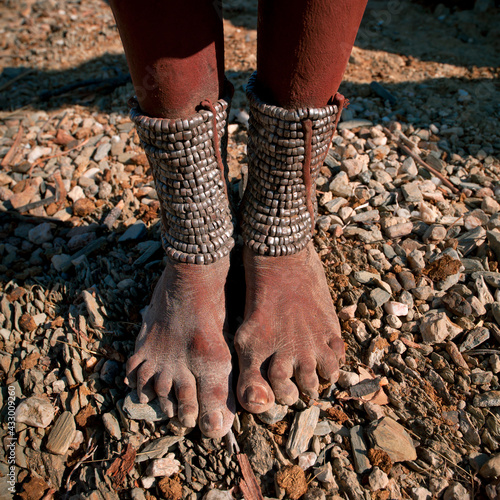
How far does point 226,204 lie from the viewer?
151cm

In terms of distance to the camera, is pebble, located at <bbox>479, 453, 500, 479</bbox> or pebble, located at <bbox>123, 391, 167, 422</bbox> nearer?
pebble, located at <bbox>479, 453, 500, 479</bbox>

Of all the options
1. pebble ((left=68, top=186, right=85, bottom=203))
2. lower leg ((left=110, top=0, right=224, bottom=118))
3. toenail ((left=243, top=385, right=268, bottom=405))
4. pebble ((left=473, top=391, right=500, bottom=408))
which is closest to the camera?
lower leg ((left=110, top=0, right=224, bottom=118))

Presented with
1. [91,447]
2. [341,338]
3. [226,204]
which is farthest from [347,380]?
→ [91,447]

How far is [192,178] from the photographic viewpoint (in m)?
1.34

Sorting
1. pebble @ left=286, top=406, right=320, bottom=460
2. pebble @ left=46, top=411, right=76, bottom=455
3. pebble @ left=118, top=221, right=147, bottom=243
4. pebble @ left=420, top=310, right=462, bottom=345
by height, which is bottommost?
pebble @ left=46, top=411, right=76, bottom=455

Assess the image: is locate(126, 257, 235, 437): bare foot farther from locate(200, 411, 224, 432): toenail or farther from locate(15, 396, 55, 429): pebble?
locate(15, 396, 55, 429): pebble

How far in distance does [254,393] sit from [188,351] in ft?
0.94

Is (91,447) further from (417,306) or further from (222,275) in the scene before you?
(417,306)

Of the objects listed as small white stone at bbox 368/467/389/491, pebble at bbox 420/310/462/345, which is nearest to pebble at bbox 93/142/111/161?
pebble at bbox 420/310/462/345

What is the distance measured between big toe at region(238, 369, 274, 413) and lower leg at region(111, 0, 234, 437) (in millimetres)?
77

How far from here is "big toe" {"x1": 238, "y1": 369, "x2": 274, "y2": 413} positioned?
1372mm

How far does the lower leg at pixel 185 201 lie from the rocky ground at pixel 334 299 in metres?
0.13

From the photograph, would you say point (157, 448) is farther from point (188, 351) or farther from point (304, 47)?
point (304, 47)

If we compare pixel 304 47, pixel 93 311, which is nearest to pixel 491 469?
pixel 304 47
